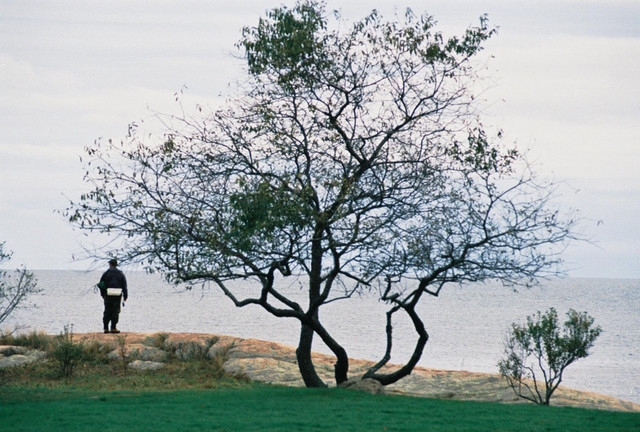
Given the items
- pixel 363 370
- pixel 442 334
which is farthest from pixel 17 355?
pixel 442 334

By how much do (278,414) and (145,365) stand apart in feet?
28.9

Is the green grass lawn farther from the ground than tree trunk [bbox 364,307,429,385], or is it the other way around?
tree trunk [bbox 364,307,429,385]

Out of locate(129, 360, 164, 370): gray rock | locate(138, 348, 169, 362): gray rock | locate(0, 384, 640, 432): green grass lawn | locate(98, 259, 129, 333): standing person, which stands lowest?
locate(0, 384, 640, 432): green grass lawn

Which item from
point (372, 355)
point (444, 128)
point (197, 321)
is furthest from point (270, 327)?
point (444, 128)

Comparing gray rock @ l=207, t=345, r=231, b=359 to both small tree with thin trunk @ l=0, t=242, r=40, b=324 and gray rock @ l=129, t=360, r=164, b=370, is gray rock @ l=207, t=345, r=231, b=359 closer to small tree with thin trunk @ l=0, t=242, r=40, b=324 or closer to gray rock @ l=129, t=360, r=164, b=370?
gray rock @ l=129, t=360, r=164, b=370

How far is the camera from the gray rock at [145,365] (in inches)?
728

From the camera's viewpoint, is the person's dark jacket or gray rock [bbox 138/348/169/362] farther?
the person's dark jacket

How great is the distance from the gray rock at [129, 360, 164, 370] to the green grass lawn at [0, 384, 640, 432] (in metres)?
5.00

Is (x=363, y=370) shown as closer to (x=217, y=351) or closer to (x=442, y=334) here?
(x=217, y=351)

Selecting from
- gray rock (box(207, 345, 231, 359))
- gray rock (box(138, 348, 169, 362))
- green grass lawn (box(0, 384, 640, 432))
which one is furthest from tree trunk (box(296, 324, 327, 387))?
gray rock (box(138, 348, 169, 362))

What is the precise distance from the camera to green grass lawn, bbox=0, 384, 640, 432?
393 inches

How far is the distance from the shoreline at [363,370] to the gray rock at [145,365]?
1.17 m

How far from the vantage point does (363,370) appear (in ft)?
70.2

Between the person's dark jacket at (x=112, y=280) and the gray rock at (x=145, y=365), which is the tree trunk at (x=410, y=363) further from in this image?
the person's dark jacket at (x=112, y=280)
